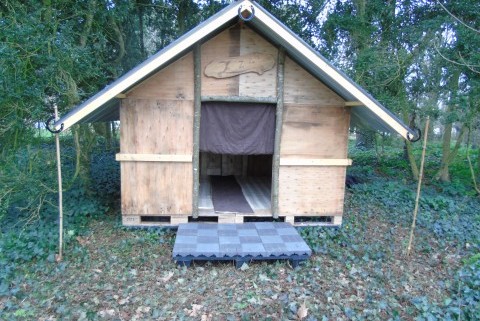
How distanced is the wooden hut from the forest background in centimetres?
69

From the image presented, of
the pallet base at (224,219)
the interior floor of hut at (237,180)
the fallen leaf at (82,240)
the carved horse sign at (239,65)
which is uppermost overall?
the carved horse sign at (239,65)

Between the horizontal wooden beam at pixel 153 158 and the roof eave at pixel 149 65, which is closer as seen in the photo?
the roof eave at pixel 149 65

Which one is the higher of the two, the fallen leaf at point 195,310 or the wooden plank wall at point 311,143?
the wooden plank wall at point 311,143

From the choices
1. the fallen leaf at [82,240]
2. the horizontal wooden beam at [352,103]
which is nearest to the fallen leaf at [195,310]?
the fallen leaf at [82,240]

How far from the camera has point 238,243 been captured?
4703 mm

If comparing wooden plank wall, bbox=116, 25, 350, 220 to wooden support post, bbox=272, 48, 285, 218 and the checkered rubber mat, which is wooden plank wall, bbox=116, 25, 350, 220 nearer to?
wooden support post, bbox=272, 48, 285, 218

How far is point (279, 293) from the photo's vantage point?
383 centimetres

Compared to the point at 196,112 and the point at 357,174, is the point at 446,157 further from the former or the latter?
the point at 196,112

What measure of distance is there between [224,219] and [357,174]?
6.02 m

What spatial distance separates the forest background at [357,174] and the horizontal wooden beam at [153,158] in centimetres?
126

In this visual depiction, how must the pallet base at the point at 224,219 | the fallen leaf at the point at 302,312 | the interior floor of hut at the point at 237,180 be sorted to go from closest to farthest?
1. the fallen leaf at the point at 302,312
2. the pallet base at the point at 224,219
3. the interior floor of hut at the point at 237,180

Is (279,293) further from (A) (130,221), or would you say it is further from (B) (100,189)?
(B) (100,189)

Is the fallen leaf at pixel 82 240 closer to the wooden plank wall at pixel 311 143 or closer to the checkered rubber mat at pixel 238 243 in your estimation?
the checkered rubber mat at pixel 238 243

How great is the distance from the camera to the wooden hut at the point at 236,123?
16.8 ft
